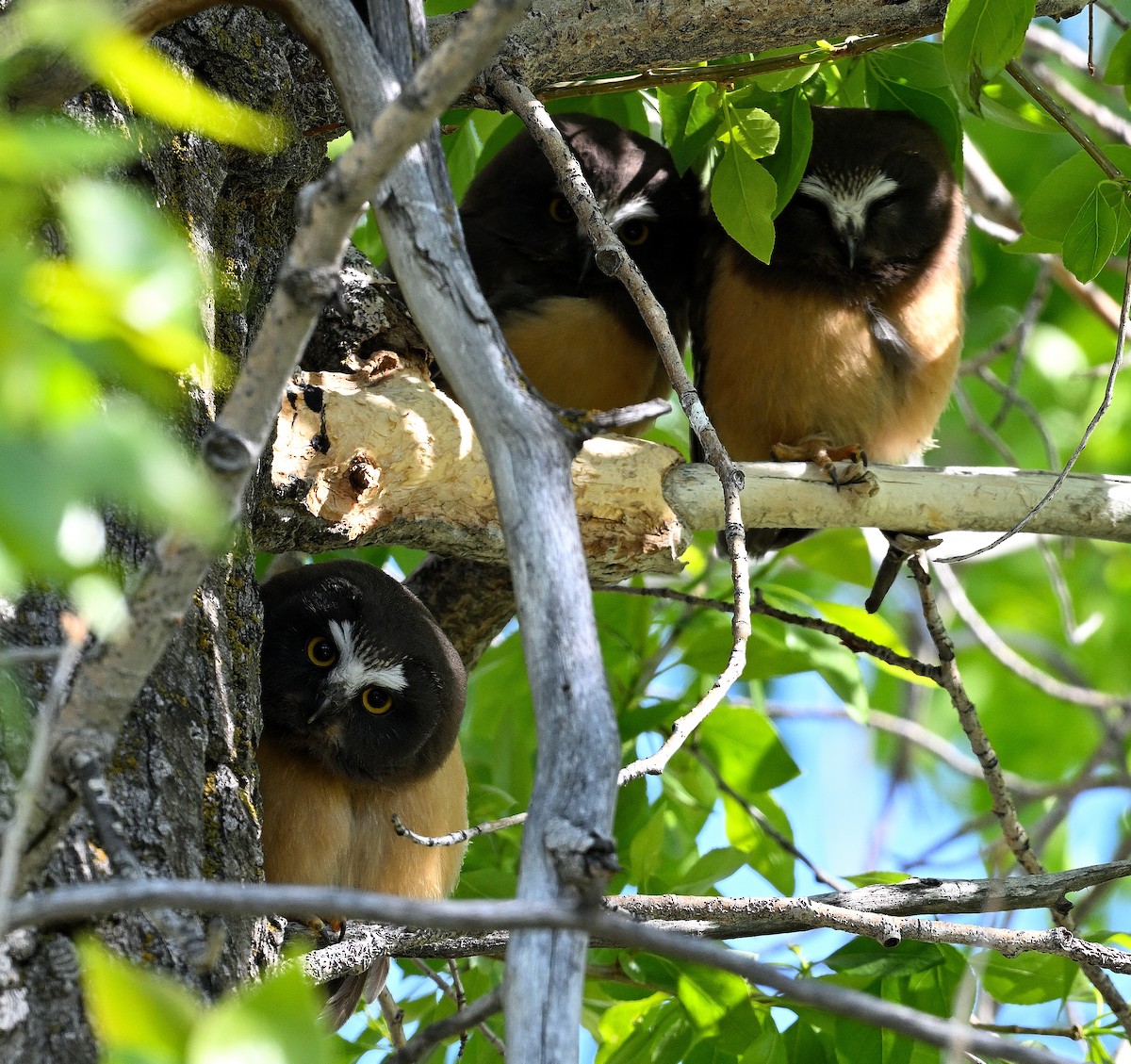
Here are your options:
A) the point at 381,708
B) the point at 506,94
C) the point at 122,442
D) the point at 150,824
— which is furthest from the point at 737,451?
the point at 122,442

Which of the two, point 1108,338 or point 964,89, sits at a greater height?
point 1108,338

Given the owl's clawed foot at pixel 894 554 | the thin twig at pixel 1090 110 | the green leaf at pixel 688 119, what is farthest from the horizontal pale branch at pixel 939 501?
the thin twig at pixel 1090 110

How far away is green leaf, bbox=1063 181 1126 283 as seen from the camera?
2.82m

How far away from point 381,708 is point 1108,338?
18.4ft

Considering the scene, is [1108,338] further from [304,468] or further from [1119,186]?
[304,468]

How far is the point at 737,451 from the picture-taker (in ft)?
14.7

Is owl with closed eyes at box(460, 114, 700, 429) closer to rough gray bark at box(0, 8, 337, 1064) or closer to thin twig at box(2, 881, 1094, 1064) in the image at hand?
rough gray bark at box(0, 8, 337, 1064)

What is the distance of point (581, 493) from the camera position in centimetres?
317

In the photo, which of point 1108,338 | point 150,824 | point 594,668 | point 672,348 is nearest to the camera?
point 594,668

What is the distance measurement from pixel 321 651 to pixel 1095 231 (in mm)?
2220

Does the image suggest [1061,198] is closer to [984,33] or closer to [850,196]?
[984,33]

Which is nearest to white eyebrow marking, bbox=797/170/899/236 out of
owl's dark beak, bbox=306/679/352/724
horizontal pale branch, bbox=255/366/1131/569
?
horizontal pale branch, bbox=255/366/1131/569

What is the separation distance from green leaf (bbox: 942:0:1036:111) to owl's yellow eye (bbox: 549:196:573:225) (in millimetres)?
1949

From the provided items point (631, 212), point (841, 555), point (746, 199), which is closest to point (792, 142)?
point (746, 199)
